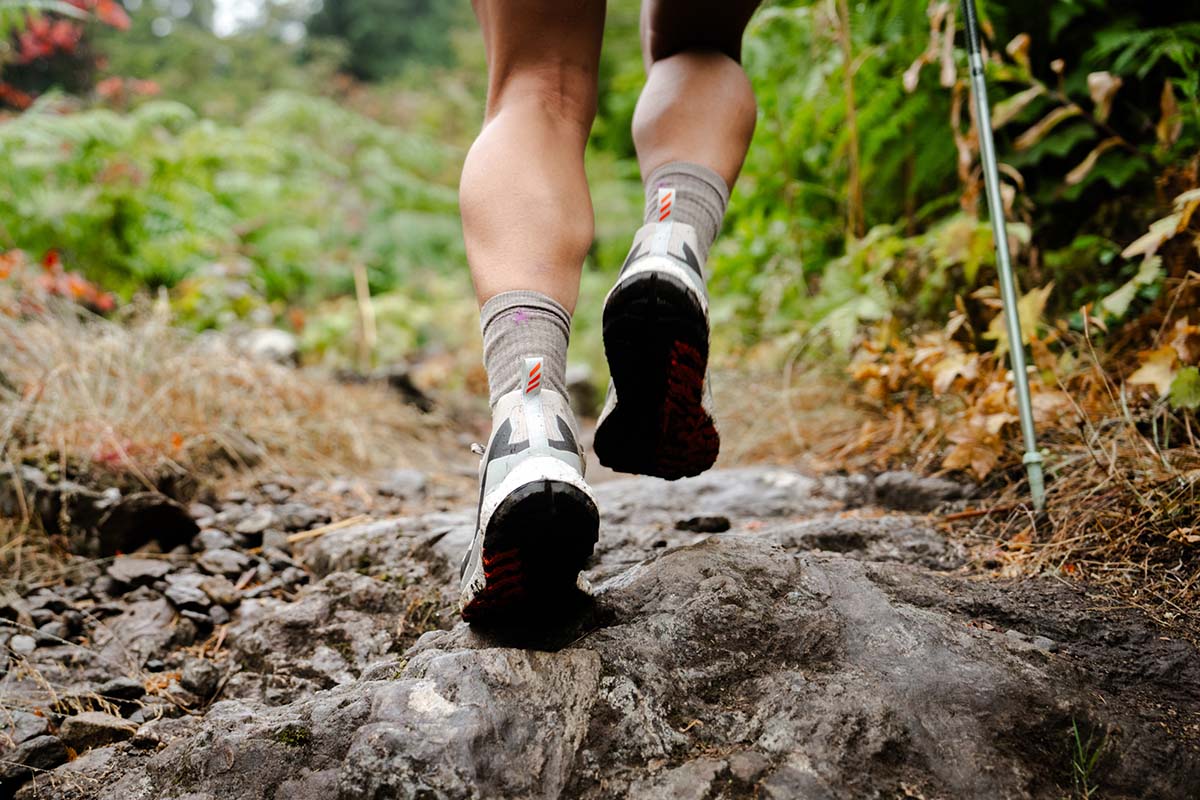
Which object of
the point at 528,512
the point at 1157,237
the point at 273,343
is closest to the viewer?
the point at 528,512

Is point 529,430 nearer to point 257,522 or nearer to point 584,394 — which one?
point 257,522

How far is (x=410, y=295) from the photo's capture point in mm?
7094

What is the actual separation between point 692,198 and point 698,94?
8.5 inches

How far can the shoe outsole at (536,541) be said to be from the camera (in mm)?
898

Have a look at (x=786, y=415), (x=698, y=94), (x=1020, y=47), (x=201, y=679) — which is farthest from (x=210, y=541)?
(x=1020, y=47)

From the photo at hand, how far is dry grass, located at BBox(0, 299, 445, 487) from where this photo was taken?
1930 millimetres

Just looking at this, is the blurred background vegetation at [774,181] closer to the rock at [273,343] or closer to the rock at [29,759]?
the rock at [273,343]

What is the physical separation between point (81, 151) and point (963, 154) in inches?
187

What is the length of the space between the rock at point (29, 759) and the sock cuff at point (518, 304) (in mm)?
791

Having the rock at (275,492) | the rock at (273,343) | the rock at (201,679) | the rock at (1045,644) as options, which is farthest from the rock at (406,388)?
the rock at (1045,644)

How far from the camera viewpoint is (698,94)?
1331 mm

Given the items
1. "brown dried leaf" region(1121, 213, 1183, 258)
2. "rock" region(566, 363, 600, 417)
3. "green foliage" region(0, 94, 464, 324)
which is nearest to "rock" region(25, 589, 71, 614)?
"brown dried leaf" region(1121, 213, 1183, 258)

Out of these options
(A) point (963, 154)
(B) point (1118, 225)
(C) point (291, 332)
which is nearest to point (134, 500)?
(A) point (963, 154)

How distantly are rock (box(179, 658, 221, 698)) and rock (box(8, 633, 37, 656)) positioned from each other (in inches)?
11.4
